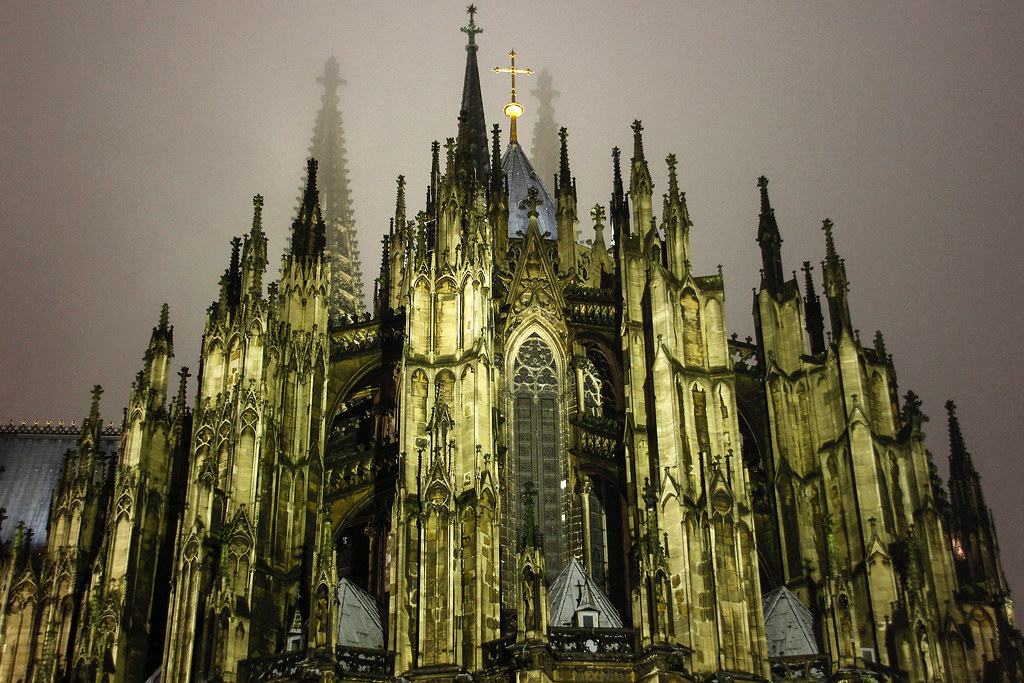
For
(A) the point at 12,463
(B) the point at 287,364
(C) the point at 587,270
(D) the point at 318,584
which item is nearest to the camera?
(D) the point at 318,584

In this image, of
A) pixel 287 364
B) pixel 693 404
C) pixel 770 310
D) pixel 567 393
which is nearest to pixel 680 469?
pixel 693 404

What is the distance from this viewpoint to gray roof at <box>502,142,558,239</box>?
2004 inches

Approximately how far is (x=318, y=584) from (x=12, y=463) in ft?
91.8

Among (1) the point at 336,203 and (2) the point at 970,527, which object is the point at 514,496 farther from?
(1) the point at 336,203

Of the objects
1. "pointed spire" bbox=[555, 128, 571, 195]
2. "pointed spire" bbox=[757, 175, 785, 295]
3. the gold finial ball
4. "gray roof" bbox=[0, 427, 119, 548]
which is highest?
the gold finial ball

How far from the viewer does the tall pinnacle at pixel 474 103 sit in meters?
52.4

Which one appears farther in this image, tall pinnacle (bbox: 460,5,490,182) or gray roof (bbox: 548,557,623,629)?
tall pinnacle (bbox: 460,5,490,182)

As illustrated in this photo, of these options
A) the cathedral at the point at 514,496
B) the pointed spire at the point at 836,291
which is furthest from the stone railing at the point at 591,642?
the pointed spire at the point at 836,291

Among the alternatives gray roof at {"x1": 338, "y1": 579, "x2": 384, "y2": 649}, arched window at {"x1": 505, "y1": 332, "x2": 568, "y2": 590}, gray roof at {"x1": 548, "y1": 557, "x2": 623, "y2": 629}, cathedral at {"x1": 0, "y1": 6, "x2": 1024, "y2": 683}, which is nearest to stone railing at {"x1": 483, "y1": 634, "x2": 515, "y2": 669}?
cathedral at {"x1": 0, "y1": 6, "x2": 1024, "y2": 683}

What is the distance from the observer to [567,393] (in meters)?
40.6

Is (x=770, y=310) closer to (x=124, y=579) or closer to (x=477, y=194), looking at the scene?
(x=477, y=194)

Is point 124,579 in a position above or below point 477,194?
below

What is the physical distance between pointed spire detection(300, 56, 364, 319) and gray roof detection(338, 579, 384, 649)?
32112 mm

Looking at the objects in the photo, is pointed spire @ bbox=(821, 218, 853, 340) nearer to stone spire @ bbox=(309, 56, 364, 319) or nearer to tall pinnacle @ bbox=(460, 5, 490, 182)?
tall pinnacle @ bbox=(460, 5, 490, 182)
